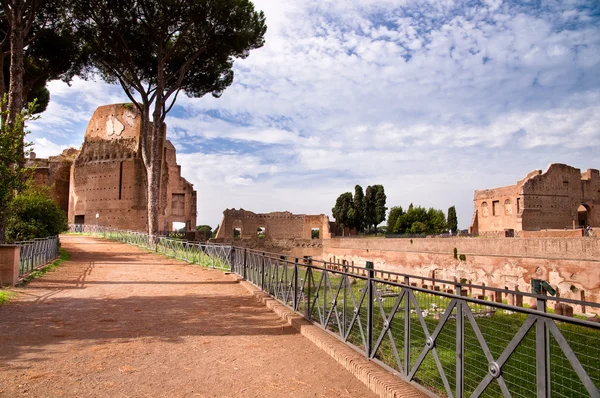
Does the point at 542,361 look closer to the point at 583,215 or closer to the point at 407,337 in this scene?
the point at 407,337

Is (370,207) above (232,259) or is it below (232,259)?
above

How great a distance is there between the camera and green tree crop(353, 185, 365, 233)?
4222 cm

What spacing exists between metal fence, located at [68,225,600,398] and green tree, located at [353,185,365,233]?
33.4 metres

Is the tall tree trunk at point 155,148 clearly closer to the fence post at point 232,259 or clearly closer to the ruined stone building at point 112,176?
the ruined stone building at point 112,176

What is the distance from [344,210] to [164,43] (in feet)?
89.5

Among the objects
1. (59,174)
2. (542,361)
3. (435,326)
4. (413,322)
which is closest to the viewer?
(542,361)

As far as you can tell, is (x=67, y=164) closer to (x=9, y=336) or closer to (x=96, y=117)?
(x=96, y=117)

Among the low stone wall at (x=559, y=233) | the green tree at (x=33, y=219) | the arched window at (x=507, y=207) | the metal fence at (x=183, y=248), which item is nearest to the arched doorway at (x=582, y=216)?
the arched window at (x=507, y=207)

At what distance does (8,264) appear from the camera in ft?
24.7

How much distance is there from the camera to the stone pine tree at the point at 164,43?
17875 mm

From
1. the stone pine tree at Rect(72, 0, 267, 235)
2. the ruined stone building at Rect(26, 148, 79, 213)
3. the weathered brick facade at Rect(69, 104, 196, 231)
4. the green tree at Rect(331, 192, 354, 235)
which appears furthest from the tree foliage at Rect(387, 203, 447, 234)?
the ruined stone building at Rect(26, 148, 79, 213)

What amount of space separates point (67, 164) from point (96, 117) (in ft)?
19.8

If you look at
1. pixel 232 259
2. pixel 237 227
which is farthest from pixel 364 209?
pixel 232 259

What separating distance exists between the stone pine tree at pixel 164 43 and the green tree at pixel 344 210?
2362 centimetres
